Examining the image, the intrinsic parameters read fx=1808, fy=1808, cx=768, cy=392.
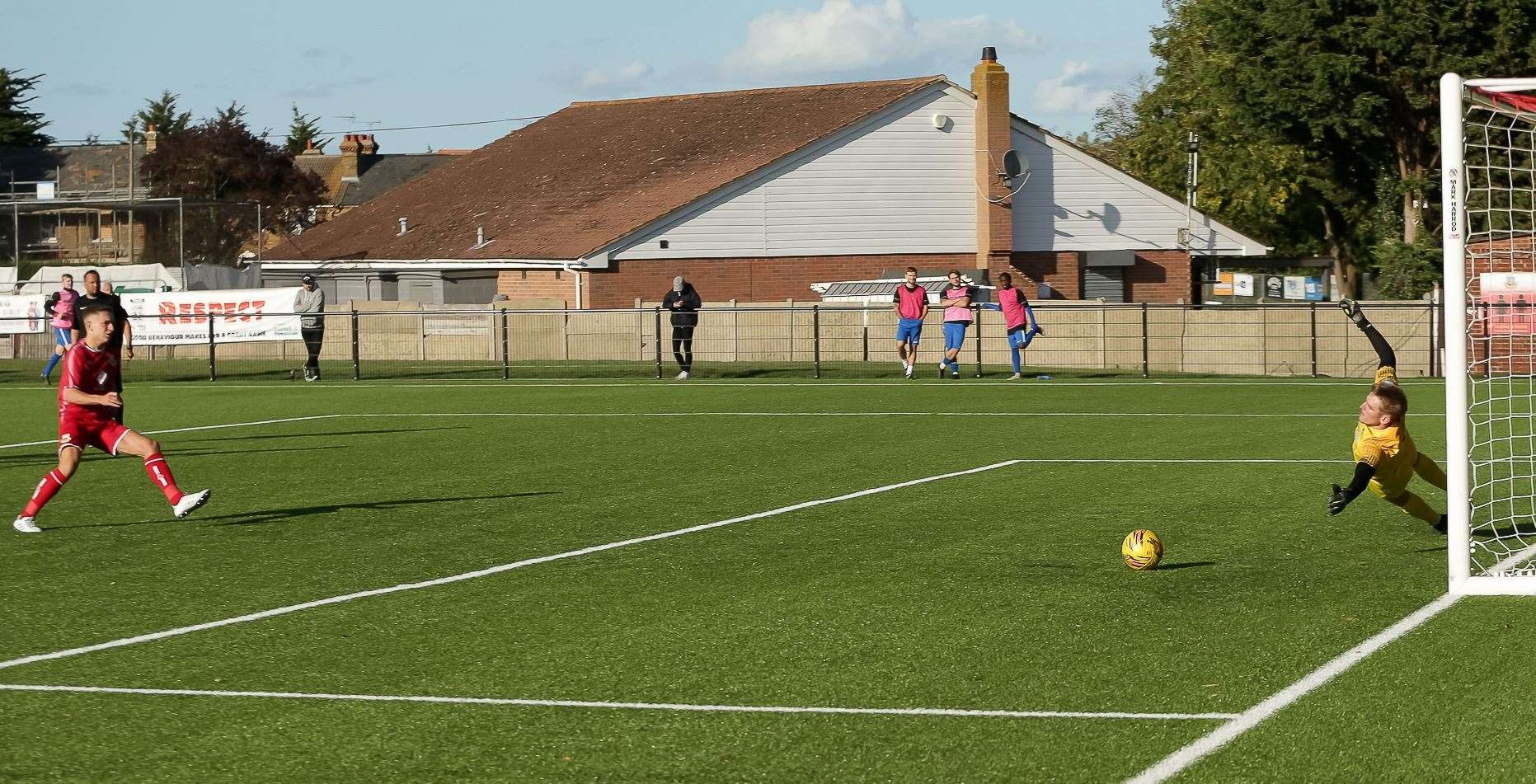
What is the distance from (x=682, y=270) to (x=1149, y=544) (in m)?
36.6

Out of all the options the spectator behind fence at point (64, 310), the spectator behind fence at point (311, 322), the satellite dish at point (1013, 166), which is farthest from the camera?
the satellite dish at point (1013, 166)

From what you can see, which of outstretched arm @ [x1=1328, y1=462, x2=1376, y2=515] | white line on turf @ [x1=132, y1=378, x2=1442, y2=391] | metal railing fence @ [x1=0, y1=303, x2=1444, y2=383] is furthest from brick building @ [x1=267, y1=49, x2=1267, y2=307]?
outstretched arm @ [x1=1328, y1=462, x2=1376, y2=515]

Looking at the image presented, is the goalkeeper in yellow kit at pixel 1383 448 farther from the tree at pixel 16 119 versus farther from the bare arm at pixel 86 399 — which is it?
the tree at pixel 16 119

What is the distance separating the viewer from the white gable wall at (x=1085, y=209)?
48781mm

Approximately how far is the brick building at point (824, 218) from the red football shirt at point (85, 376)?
105ft

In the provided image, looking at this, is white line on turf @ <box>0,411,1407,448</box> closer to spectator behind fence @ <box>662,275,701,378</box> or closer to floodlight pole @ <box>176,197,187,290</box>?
spectator behind fence @ <box>662,275,701,378</box>

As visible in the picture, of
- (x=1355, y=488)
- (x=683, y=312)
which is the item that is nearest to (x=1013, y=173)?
(x=683, y=312)

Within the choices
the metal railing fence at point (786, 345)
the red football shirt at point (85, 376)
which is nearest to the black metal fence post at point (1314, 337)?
the metal railing fence at point (786, 345)

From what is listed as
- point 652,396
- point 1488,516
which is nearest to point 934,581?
point 1488,516

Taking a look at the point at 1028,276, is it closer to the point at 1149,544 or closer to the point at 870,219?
the point at 870,219

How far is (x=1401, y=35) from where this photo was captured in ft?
144

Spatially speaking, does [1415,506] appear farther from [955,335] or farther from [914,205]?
[914,205]

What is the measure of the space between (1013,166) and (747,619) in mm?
40196

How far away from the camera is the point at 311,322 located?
32000 mm
